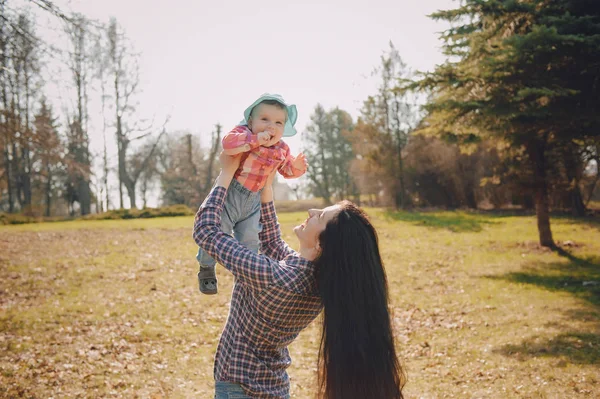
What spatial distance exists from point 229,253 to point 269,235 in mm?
675

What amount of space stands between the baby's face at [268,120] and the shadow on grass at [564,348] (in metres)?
5.76

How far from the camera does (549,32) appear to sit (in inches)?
344

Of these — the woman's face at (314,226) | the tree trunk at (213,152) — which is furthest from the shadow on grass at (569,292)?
the tree trunk at (213,152)

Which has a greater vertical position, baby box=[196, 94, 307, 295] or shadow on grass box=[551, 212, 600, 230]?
baby box=[196, 94, 307, 295]

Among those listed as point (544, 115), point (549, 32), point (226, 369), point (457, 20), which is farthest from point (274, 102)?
point (457, 20)

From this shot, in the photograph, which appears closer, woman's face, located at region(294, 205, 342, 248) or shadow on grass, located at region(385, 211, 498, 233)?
woman's face, located at region(294, 205, 342, 248)

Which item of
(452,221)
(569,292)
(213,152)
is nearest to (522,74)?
(569,292)

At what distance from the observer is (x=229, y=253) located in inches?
81.4

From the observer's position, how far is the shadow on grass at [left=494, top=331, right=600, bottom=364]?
6.46m

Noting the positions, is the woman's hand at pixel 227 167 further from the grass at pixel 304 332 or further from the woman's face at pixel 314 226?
the grass at pixel 304 332

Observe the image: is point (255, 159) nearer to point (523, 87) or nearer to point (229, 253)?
point (229, 253)

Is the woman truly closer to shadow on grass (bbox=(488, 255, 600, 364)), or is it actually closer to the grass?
the grass

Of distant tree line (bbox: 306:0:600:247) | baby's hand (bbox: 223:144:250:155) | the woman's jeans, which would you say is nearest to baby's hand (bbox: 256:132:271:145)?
baby's hand (bbox: 223:144:250:155)

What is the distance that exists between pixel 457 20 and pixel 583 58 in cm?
342
